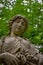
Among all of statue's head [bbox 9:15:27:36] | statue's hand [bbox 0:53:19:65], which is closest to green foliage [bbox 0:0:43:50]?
statue's head [bbox 9:15:27:36]

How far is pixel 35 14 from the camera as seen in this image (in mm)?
11273

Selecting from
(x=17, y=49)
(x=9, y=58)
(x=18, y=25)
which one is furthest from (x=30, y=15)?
(x=9, y=58)

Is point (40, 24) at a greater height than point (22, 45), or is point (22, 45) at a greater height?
point (22, 45)

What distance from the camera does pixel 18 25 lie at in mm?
6652

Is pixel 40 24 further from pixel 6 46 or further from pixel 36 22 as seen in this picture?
pixel 6 46

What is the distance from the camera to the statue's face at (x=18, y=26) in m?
6.65

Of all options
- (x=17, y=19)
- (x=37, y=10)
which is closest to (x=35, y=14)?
(x=37, y=10)

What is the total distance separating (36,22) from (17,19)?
168 inches

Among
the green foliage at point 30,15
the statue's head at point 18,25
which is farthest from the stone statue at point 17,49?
the green foliage at point 30,15

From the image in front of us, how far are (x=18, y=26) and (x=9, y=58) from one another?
736mm

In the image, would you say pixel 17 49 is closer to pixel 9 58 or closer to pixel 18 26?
pixel 9 58

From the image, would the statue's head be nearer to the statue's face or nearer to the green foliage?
the statue's face

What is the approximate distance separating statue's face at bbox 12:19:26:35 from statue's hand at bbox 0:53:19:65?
0.61m

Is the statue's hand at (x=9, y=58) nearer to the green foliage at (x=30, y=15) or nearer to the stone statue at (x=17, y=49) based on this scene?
the stone statue at (x=17, y=49)
